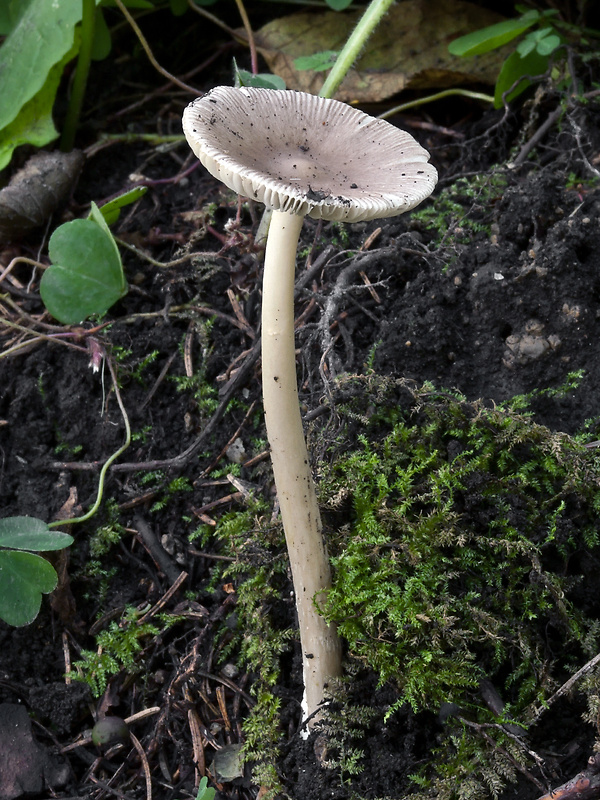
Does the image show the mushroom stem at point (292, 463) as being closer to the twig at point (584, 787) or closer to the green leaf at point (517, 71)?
the twig at point (584, 787)

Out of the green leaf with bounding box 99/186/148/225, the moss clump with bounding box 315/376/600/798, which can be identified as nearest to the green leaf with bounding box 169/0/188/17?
the green leaf with bounding box 99/186/148/225

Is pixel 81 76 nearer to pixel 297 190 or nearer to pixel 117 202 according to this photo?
pixel 117 202

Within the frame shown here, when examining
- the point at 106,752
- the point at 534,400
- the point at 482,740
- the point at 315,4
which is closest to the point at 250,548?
the point at 106,752

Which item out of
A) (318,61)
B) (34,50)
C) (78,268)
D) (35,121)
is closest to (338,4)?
(318,61)

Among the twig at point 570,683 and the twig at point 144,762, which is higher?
the twig at point 570,683

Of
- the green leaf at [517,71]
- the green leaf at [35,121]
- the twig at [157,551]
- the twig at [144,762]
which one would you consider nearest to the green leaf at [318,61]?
the green leaf at [517,71]

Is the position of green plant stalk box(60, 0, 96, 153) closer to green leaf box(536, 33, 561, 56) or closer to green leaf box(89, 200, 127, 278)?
green leaf box(89, 200, 127, 278)
